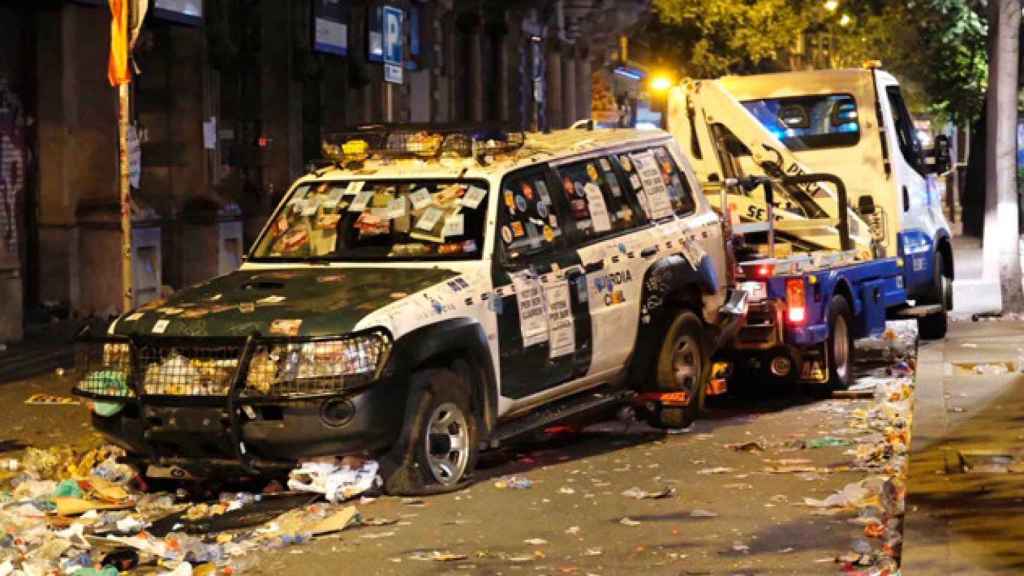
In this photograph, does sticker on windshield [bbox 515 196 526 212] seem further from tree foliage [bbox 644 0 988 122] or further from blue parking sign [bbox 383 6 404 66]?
tree foliage [bbox 644 0 988 122]

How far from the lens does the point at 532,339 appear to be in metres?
11.3

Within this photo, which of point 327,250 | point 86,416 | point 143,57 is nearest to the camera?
point 327,250

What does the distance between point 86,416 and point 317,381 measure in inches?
172

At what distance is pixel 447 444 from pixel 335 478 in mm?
692

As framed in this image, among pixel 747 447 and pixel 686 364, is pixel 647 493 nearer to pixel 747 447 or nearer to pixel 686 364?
pixel 747 447

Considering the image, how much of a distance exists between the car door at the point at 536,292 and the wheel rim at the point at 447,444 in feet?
1.52

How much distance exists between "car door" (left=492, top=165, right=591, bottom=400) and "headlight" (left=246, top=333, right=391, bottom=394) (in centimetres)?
118

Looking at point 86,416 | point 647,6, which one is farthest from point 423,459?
point 647,6

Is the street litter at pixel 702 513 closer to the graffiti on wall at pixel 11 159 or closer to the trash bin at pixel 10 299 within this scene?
the trash bin at pixel 10 299

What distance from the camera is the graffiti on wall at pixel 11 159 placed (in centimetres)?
1934

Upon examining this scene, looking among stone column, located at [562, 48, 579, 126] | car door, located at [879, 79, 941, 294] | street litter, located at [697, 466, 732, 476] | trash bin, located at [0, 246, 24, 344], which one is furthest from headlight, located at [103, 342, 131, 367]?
stone column, located at [562, 48, 579, 126]

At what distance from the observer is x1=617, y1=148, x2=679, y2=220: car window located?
1288 centimetres

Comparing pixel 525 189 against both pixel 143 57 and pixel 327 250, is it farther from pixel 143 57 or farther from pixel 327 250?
pixel 143 57

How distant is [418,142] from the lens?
472 inches
